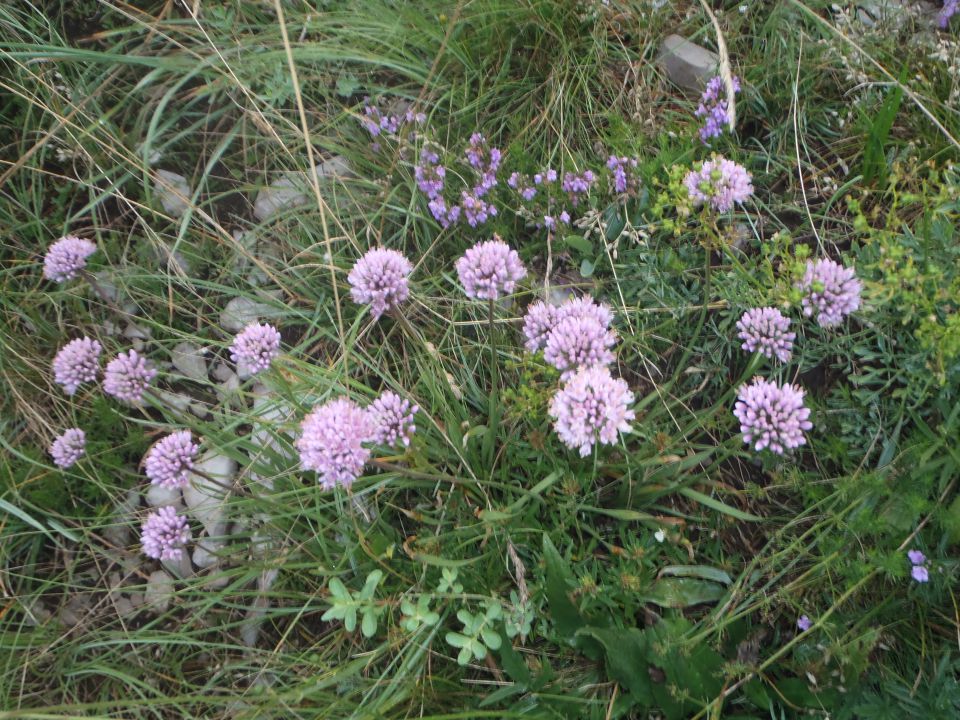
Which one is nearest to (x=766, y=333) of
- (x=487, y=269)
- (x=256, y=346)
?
(x=487, y=269)

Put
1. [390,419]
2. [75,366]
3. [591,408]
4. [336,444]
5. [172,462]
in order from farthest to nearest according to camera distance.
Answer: [75,366] < [172,462] < [390,419] < [336,444] < [591,408]

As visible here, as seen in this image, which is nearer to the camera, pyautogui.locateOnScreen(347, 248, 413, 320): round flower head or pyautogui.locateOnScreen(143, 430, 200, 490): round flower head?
pyautogui.locateOnScreen(347, 248, 413, 320): round flower head

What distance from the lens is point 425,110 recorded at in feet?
10.3

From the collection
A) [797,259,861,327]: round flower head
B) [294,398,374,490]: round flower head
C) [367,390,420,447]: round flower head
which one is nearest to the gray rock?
[797,259,861,327]: round flower head

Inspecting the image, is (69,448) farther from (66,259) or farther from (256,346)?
(256,346)

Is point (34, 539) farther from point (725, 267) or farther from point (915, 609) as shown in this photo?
point (915, 609)

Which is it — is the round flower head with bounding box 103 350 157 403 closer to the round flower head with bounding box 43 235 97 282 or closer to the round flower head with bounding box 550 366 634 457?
the round flower head with bounding box 43 235 97 282

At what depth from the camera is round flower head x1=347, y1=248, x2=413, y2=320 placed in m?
2.25

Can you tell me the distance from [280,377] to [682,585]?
1490mm

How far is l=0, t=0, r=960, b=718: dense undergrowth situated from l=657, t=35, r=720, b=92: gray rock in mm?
69

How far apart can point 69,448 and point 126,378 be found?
41 cm

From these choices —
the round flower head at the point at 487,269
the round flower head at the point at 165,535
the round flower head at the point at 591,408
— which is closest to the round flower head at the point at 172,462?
the round flower head at the point at 165,535

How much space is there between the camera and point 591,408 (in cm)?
190

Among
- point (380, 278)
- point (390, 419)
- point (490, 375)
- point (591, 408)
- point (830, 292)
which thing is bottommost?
point (490, 375)
